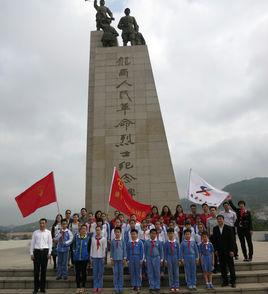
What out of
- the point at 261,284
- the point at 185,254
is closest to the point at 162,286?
the point at 185,254

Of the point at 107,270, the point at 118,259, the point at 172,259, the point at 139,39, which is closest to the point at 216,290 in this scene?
the point at 172,259

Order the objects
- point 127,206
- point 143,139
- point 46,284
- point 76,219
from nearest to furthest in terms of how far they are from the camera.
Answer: point 46,284
point 76,219
point 127,206
point 143,139

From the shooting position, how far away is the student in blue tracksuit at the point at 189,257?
21.6 feet

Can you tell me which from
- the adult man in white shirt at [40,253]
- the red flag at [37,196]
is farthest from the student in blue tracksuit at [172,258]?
the red flag at [37,196]

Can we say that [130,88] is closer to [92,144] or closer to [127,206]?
[92,144]

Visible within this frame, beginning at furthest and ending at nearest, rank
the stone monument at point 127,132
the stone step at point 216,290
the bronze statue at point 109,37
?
the bronze statue at point 109,37, the stone monument at point 127,132, the stone step at point 216,290

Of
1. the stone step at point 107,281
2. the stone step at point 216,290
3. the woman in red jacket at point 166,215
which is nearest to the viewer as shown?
the stone step at point 216,290

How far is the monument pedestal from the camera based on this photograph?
12.2m

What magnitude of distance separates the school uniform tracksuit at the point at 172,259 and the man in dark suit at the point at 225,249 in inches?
30.3

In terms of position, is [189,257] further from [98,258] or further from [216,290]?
[98,258]

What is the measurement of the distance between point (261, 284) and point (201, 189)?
2.90 meters

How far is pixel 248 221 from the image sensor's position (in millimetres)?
7668

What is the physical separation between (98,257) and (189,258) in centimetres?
165

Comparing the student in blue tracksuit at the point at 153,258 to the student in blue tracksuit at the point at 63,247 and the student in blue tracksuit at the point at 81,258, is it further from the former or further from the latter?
the student in blue tracksuit at the point at 63,247
